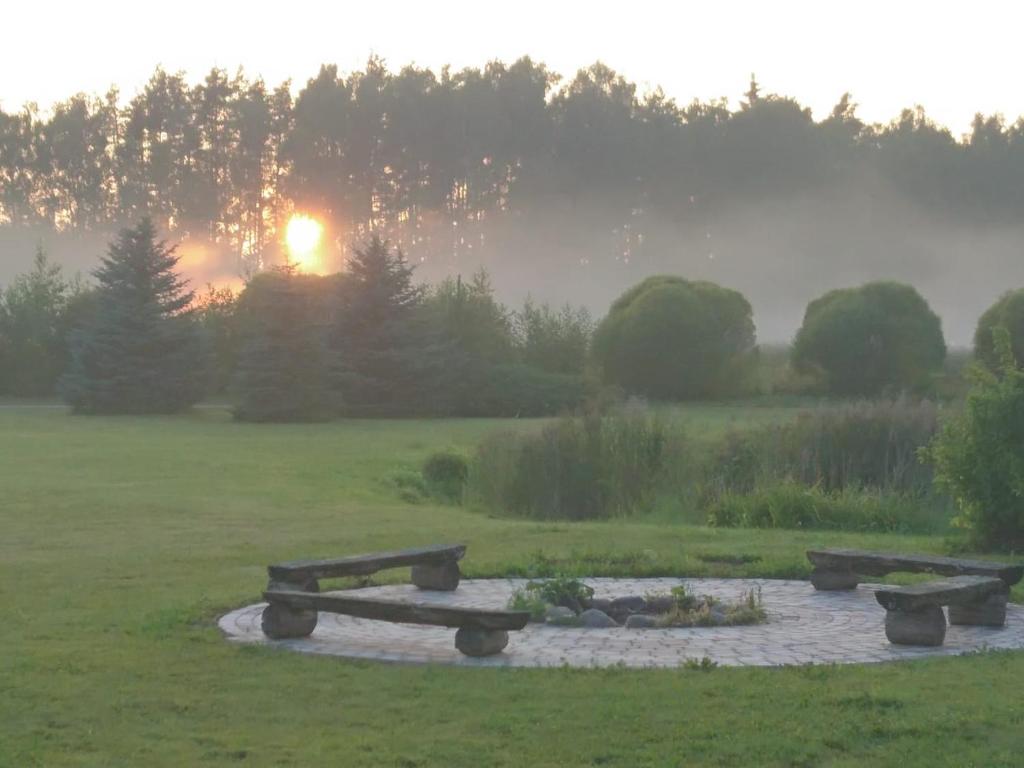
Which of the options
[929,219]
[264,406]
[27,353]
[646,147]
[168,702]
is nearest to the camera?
[168,702]

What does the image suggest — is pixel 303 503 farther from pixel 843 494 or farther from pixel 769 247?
pixel 769 247

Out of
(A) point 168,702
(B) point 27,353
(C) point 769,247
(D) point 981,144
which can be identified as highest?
(D) point 981,144

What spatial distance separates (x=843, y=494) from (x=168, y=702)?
11251 millimetres

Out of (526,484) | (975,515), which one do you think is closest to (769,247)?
(526,484)

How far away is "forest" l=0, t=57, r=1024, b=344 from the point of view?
66188 millimetres

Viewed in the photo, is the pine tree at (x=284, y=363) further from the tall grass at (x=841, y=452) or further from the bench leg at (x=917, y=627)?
the bench leg at (x=917, y=627)

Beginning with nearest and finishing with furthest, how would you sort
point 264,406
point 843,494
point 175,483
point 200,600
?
point 200,600 < point 843,494 < point 175,483 < point 264,406

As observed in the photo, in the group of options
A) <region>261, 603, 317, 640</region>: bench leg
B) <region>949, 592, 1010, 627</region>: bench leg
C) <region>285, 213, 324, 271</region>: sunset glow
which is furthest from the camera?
<region>285, 213, 324, 271</region>: sunset glow

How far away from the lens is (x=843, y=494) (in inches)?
622

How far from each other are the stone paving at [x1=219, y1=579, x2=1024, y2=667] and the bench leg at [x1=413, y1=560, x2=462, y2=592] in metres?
0.41

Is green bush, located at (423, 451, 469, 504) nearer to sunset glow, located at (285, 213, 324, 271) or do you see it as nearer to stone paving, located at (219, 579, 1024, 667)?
stone paving, located at (219, 579, 1024, 667)

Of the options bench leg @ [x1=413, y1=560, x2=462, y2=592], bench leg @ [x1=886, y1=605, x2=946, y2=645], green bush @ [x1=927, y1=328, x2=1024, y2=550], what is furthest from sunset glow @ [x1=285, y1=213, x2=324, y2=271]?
bench leg @ [x1=886, y1=605, x2=946, y2=645]

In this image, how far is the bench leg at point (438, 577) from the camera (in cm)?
935

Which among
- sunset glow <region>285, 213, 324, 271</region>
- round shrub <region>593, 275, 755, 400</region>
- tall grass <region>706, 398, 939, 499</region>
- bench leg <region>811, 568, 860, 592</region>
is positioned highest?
sunset glow <region>285, 213, 324, 271</region>
